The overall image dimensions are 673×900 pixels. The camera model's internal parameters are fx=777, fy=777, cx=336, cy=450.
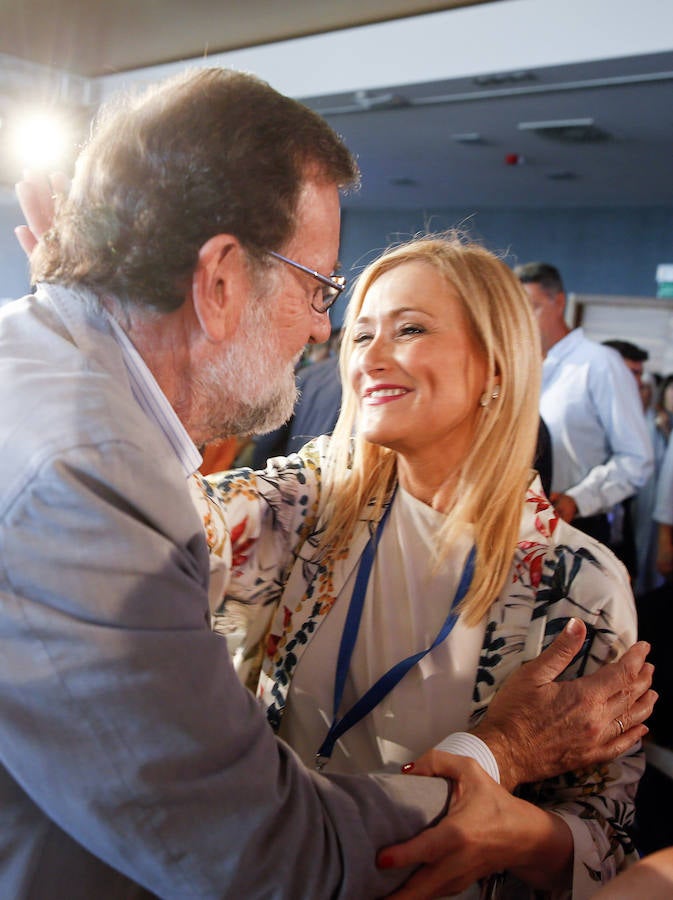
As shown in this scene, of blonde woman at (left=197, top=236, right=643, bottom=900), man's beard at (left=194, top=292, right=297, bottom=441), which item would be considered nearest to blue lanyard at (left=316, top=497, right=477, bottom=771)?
blonde woman at (left=197, top=236, right=643, bottom=900)

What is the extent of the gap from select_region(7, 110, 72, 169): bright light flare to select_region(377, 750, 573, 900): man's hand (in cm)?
529

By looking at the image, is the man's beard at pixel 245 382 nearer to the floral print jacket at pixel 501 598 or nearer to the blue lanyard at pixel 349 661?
the floral print jacket at pixel 501 598

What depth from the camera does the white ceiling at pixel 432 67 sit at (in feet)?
14.1

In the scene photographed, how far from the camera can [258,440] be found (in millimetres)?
3096

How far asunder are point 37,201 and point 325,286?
619 mm

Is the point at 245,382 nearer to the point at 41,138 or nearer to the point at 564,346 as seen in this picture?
the point at 564,346

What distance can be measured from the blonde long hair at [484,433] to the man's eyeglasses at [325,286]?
0.40 meters

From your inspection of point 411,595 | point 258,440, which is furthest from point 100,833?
point 258,440

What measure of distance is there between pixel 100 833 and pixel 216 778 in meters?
0.12

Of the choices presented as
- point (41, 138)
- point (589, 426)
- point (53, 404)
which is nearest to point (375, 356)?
point (53, 404)

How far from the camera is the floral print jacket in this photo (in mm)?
1280

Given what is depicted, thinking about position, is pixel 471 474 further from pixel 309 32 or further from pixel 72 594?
pixel 309 32

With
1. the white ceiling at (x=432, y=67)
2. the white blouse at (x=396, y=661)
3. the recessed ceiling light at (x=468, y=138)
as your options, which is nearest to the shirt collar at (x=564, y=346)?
the white ceiling at (x=432, y=67)

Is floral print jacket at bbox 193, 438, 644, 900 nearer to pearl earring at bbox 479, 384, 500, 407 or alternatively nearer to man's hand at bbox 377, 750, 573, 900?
man's hand at bbox 377, 750, 573, 900
